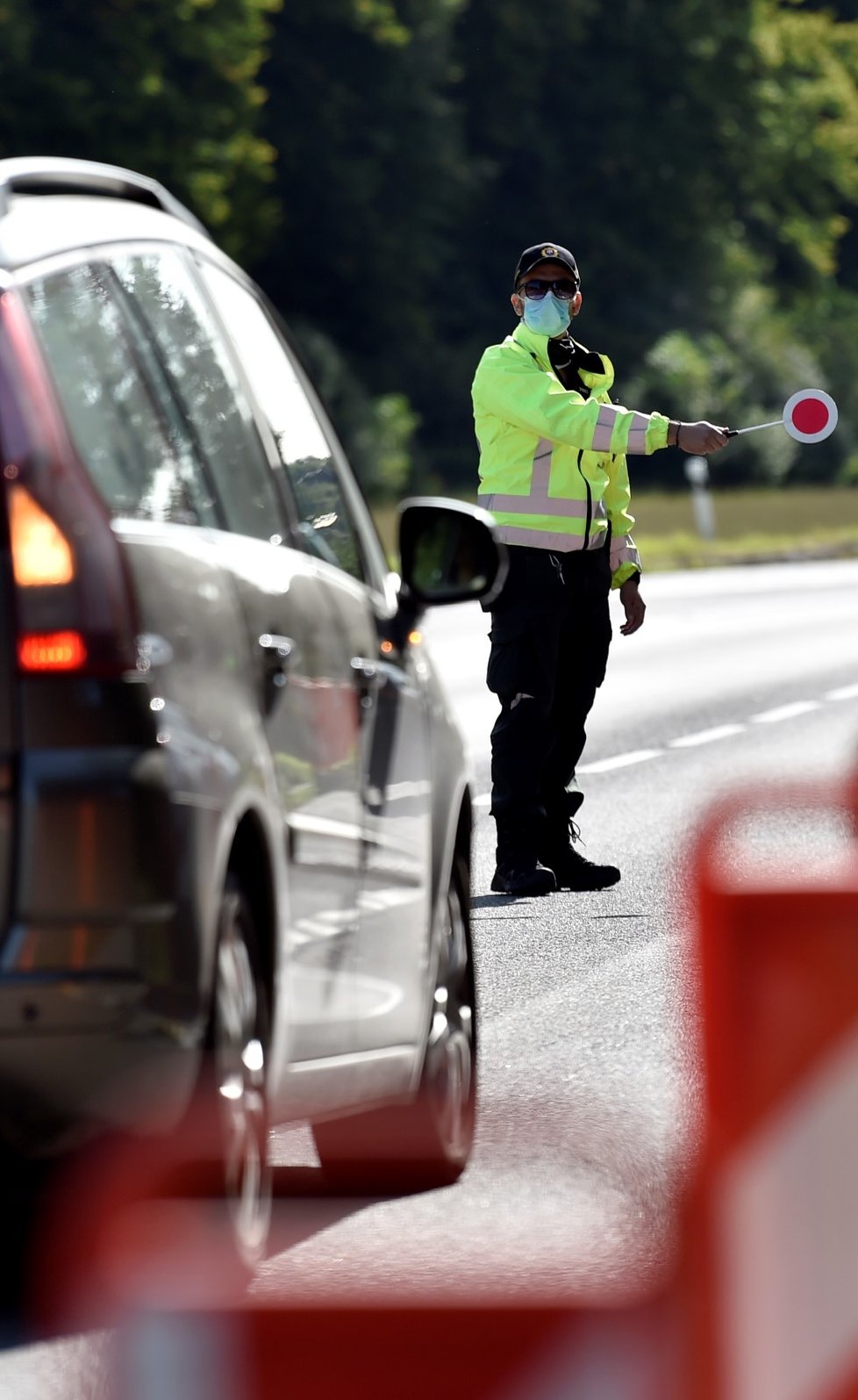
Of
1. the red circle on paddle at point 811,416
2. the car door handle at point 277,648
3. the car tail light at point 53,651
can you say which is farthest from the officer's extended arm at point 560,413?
the car tail light at point 53,651

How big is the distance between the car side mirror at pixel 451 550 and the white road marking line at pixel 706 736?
32.2 ft

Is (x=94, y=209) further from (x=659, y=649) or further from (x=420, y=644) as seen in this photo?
(x=659, y=649)

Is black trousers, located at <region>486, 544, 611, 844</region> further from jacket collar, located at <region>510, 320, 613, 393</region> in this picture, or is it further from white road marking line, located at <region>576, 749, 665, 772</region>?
white road marking line, located at <region>576, 749, 665, 772</region>

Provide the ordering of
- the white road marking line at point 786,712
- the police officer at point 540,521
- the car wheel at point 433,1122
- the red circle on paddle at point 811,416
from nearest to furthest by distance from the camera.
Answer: the car wheel at point 433,1122 < the police officer at point 540,521 < the red circle on paddle at point 811,416 < the white road marking line at point 786,712

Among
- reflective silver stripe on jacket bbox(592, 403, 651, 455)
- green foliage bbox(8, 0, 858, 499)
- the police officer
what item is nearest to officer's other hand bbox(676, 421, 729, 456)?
the police officer

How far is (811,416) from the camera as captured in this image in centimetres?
1056

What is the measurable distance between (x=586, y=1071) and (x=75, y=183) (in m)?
2.61

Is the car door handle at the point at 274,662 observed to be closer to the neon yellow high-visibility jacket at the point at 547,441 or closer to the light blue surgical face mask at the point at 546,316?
the neon yellow high-visibility jacket at the point at 547,441

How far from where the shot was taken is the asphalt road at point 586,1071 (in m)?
4.94

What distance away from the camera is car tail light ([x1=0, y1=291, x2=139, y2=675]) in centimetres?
410

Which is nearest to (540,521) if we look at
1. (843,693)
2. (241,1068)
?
(241,1068)

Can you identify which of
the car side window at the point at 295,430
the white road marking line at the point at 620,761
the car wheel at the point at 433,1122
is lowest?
the car wheel at the point at 433,1122

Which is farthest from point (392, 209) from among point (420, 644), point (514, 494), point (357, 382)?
point (420, 644)

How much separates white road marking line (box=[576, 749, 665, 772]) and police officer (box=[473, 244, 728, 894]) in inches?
162
